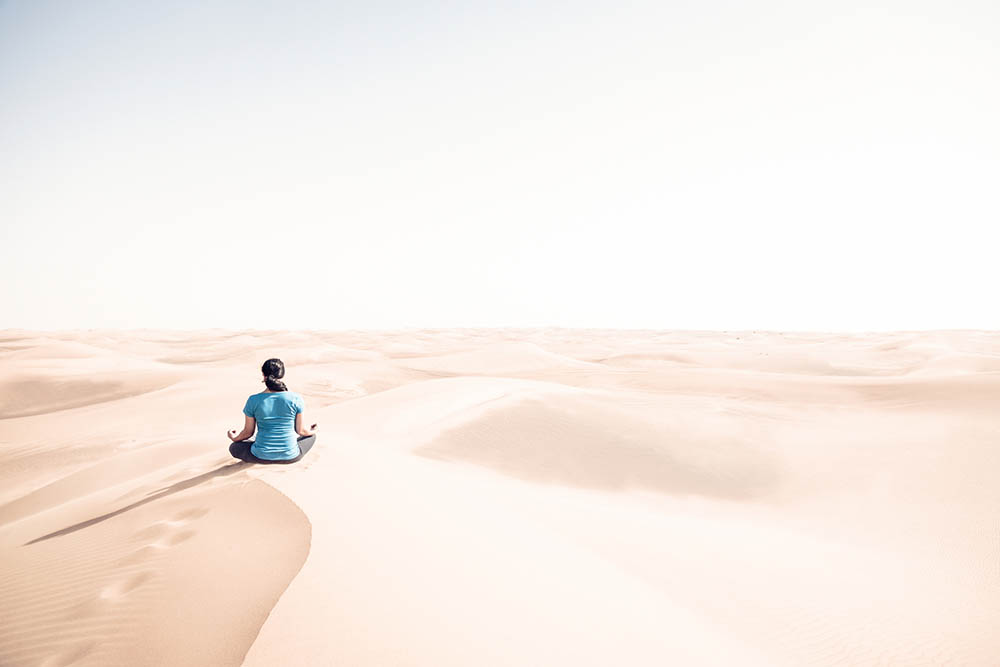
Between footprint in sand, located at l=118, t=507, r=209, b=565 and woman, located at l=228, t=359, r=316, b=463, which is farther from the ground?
woman, located at l=228, t=359, r=316, b=463

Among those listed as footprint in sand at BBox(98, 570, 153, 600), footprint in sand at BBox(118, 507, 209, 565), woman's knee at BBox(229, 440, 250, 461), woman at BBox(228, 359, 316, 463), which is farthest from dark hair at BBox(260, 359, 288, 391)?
footprint in sand at BBox(98, 570, 153, 600)

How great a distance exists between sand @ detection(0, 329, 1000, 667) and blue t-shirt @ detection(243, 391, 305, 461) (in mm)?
282

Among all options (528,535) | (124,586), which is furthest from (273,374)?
(528,535)

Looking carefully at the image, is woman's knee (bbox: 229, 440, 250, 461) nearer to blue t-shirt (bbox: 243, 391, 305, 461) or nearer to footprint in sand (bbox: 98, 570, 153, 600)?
blue t-shirt (bbox: 243, 391, 305, 461)

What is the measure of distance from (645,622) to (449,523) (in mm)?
1977

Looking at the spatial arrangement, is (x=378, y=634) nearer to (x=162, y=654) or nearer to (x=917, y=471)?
(x=162, y=654)

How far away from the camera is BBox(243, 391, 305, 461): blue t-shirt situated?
223 inches

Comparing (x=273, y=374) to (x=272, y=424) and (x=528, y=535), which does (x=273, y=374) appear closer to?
(x=272, y=424)

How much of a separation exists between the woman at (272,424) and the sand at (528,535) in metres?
0.28

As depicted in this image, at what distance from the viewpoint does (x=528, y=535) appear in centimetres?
509

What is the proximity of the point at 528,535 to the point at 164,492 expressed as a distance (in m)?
3.88

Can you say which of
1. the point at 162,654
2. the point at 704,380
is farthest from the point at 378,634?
the point at 704,380

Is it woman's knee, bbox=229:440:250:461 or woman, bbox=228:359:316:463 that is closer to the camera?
woman, bbox=228:359:316:463

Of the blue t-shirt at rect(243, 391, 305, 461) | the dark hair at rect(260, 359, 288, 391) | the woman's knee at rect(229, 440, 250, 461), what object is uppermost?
the dark hair at rect(260, 359, 288, 391)
